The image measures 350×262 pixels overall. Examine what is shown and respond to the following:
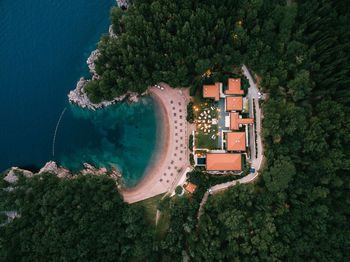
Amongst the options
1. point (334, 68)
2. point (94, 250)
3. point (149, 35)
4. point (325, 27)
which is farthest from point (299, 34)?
point (94, 250)

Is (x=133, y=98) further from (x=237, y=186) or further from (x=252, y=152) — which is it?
(x=237, y=186)

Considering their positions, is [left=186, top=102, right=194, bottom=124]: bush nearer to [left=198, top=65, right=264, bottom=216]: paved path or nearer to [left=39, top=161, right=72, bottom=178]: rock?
[left=198, top=65, right=264, bottom=216]: paved path

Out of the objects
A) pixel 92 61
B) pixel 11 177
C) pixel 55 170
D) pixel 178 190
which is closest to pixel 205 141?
pixel 178 190

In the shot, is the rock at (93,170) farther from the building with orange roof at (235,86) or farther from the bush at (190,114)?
the building with orange roof at (235,86)

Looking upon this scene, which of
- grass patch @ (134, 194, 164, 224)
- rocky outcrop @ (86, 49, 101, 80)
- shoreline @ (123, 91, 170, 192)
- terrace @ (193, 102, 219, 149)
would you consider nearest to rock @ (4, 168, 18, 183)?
shoreline @ (123, 91, 170, 192)

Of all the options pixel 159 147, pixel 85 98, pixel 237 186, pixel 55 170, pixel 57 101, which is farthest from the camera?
pixel 57 101

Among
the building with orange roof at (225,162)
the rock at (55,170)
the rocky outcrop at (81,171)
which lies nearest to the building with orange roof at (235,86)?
the building with orange roof at (225,162)
